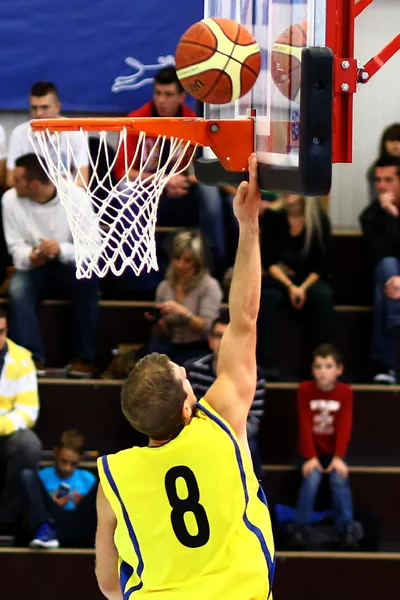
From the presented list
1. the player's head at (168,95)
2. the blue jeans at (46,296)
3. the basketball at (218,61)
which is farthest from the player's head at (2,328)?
the basketball at (218,61)

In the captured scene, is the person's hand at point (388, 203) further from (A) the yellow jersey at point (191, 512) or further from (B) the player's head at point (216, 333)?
(A) the yellow jersey at point (191, 512)

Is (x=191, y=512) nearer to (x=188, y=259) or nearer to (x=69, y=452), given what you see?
(x=69, y=452)

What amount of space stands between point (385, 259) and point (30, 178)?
80.7 inches

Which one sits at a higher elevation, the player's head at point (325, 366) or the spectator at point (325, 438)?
the player's head at point (325, 366)

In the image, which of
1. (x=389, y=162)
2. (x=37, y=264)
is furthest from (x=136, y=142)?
(x=389, y=162)

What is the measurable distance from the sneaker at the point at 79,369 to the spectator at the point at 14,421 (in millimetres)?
549

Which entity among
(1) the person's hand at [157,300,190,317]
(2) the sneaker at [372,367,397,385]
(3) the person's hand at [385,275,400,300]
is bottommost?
(2) the sneaker at [372,367,397,385]

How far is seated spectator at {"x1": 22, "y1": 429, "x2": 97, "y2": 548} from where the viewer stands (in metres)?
6.19

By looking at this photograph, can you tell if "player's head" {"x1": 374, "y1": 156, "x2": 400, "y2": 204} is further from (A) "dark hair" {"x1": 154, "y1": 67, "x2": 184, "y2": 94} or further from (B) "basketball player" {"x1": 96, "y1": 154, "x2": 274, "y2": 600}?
(B) "basketball player" {"x1": 96, "y1": 154, "x2": 274, "y2": 600}

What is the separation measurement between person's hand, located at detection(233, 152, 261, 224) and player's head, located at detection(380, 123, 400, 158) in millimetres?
3629

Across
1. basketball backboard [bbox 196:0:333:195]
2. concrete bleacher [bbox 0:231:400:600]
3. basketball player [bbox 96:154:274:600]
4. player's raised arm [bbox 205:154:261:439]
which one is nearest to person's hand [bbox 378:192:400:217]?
concrete bleacher [bbox 0:231:400:600]

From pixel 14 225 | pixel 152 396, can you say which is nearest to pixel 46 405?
pixel 14 225

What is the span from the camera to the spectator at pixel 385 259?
22.7 ft

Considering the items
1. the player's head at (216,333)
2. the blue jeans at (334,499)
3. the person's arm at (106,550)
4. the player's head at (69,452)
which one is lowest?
the blue jeans at (334,499)
